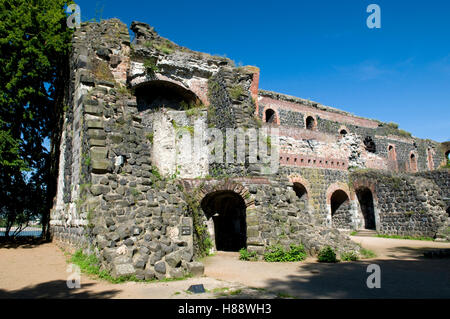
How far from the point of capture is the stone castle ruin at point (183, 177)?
708cm

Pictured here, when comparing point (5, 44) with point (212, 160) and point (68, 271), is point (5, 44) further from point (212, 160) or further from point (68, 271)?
point (68, 271)

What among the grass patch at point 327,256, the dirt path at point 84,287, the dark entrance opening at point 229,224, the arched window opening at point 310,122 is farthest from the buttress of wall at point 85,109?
the arched window opening at point 310,122

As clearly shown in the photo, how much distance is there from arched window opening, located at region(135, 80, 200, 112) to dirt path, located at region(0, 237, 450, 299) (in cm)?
653

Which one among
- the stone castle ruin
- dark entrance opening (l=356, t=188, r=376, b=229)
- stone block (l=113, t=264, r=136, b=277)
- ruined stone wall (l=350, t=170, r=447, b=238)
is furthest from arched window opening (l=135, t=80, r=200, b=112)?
dark entrance opening (l=356, t=188, r=376, b=229)

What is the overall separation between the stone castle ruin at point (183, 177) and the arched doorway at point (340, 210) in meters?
0.06

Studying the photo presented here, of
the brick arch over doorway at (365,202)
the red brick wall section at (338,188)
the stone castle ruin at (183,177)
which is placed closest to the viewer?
the stone castle ruin at (183,177)

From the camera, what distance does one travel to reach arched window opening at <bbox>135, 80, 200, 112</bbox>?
12.5 m

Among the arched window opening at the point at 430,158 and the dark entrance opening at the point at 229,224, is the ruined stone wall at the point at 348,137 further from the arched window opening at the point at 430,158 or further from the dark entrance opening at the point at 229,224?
the dark entrance opening at the point at 229,224

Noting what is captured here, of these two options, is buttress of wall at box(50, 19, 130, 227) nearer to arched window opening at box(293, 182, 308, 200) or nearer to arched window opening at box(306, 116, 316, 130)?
arched window opening at box(293, 182, 308, 200)

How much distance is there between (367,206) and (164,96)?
44.5ft

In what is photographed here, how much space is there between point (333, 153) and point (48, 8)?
15.9 meters

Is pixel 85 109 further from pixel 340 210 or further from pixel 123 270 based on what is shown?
pixel 340 210

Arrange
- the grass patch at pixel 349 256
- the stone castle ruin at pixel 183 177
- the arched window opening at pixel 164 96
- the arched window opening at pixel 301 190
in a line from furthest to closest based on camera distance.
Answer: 1. the arched window opening at pixel 301 190
2. the arched window opening at pixel 164 96
3. the grass patch at pixel 349 256
4. the stone castle ruin at pixel 183 177

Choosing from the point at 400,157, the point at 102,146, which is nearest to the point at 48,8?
the point at 102,146
